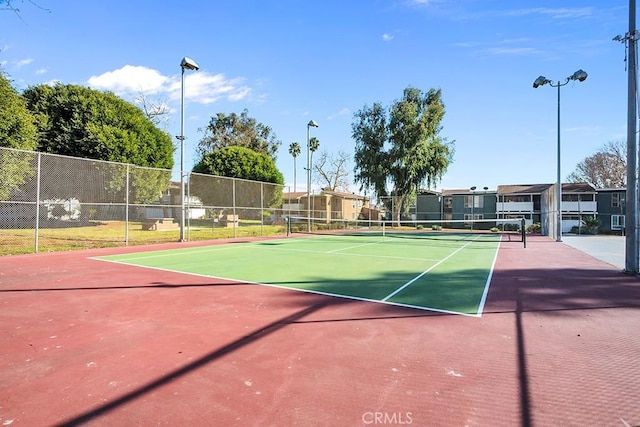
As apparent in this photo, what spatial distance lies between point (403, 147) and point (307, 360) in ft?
121

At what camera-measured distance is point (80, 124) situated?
2116 cm

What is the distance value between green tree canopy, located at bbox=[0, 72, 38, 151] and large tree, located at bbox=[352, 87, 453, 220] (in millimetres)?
29942

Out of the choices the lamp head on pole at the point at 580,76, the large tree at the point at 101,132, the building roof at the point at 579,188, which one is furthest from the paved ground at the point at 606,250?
the building roof at the point at 579,188

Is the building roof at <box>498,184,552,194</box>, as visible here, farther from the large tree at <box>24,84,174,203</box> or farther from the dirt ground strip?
the dirt ground strip

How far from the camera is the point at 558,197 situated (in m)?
20.2

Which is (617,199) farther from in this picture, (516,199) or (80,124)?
(80,124)

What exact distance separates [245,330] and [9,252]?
11.7 meters

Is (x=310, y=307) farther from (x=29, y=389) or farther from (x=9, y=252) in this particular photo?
(x=9, y=252)

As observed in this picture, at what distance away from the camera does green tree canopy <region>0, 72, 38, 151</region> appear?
15.5 metres

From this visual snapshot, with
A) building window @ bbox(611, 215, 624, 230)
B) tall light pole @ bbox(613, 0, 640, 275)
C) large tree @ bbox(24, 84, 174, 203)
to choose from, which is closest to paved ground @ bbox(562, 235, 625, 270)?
tall light pole @ bbox(613, 0, 640, 275)

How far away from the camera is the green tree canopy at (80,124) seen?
69.3 feet

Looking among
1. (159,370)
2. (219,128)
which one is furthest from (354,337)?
(219,128)

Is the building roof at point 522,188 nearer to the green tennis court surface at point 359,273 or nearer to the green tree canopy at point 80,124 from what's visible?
the green tennis court surface at point 359,273

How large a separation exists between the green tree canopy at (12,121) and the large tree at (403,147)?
2994cm
